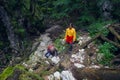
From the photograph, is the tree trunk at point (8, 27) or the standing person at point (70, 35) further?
the tree trunk at point (8, 27)

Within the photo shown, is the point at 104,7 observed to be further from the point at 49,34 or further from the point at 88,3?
the point at 49,34

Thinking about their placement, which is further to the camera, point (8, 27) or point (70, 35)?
point (8, 27)

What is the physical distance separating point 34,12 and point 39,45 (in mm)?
2726

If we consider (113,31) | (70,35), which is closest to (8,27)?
(70,35)

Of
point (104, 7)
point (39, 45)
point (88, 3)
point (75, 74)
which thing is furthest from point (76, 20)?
point (75, 74)

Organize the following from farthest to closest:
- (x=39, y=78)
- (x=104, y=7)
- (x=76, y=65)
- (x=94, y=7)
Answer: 1. (x=94, y=7)
2. (x=104, y=7)
3. (x=76, y=65)
4. (x=39, y=78)

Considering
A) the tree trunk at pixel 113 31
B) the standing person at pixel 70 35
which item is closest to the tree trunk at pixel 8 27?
the standing person at pixel 70 35

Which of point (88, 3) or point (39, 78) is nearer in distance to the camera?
point (39, 78)

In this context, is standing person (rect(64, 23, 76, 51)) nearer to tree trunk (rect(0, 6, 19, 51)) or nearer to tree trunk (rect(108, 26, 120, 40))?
tree trunk (rect(108, 26, 120, 40))

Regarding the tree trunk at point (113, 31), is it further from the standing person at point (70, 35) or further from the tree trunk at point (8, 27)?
the tree trunk at point (8, 27)

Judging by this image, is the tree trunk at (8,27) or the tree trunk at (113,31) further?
the tree trunk at (8,27)

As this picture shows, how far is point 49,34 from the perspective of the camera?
19.9 metres

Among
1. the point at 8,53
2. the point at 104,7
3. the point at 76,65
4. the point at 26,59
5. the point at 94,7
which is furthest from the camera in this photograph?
the point at 94,7

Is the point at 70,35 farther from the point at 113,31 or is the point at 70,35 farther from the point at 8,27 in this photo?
the point at 8,27
